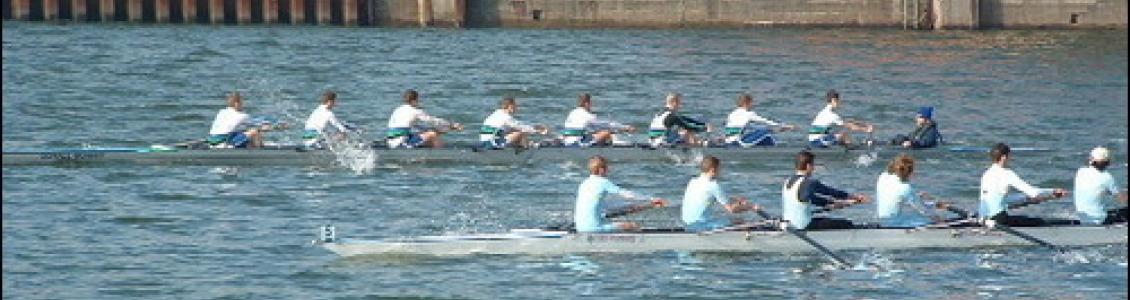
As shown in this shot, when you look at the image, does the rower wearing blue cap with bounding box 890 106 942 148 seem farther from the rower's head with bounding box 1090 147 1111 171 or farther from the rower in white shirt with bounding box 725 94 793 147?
the rower's head with bounding box 1090 147 1111 171

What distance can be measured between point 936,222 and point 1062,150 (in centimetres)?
1600

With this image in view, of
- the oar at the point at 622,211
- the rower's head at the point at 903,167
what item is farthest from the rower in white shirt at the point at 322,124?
the rower's head at the point at 903,167

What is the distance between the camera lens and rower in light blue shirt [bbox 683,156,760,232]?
101 ft

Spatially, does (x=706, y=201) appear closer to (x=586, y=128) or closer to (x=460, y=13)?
(x=586, y=128)

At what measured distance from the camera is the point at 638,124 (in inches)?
2002

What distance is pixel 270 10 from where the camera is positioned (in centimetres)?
6856

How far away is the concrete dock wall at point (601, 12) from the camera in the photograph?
67.9 metres

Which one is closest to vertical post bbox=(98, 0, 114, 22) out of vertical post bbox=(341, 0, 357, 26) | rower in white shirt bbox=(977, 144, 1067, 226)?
vertical post bbox=(341, 0, 357, 26)

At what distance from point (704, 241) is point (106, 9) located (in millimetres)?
38863

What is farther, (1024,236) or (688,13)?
(688,13)

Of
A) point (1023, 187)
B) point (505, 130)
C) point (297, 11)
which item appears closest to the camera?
point (1023, 187)

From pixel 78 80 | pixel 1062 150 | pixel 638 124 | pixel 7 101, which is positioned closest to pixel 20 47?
pixel 78 80

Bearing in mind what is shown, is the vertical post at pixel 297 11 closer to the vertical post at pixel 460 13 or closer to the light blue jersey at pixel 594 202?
the vertical post at pixel 460 13

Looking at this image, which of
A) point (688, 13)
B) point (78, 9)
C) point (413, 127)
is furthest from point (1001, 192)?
point (78, 9)
